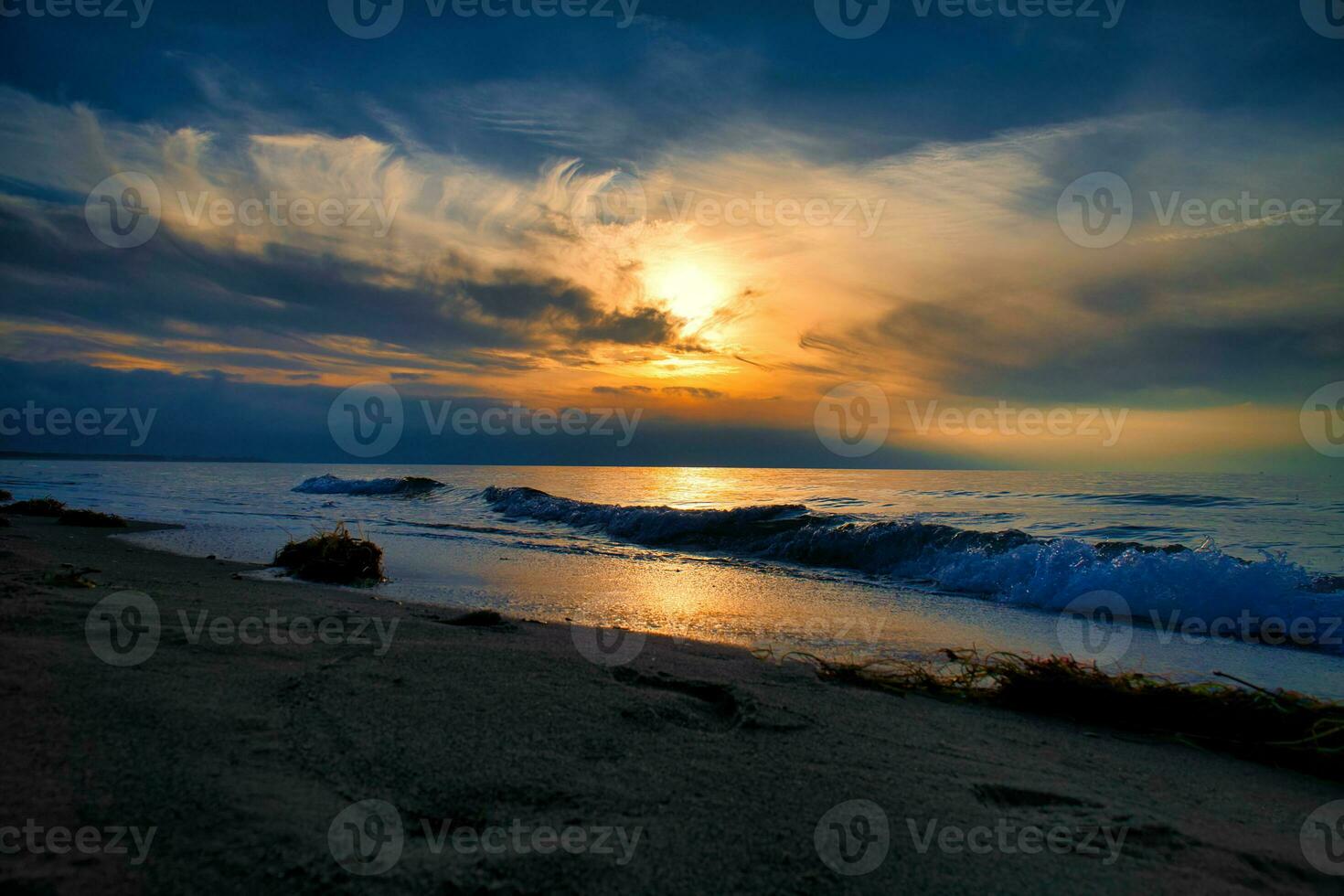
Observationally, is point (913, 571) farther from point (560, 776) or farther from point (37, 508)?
point (37, 508)

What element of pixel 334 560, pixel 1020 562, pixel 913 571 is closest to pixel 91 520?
pixel 334 560

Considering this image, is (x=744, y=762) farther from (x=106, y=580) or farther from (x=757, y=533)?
(x=757, y=533)

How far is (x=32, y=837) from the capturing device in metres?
1.68

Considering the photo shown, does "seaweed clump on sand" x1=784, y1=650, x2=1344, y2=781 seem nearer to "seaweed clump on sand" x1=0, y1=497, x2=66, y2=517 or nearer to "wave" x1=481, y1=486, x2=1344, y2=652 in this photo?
"wave" x1=481, y1=486, x2=1344, y2=652

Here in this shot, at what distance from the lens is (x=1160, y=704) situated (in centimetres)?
401

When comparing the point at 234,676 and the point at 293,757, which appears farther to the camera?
the point at 234,676

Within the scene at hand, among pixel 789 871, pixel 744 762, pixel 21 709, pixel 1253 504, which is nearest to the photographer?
pixel 789 871

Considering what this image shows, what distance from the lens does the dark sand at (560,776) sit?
1873mm

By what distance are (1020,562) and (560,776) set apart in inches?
353

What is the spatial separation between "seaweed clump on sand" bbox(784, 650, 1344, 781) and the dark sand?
190 mm

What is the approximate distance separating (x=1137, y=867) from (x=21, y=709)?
395 cm

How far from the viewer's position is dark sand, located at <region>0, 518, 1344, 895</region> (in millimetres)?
1873

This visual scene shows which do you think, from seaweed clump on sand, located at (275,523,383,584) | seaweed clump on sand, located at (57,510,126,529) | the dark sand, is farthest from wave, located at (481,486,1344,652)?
seaweed clump on sand, located at (57,510,126,529)

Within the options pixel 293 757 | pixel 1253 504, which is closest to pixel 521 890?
pixel 293 757
